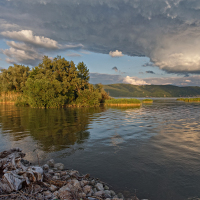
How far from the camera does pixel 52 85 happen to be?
56.6 m

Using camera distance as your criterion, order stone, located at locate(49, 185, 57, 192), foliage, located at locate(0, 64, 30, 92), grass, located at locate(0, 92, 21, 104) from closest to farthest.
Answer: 1. stone, located at locate(49, 185, 57, 192)
2. grass, located at locate(0, 92, 21, 104)
3. foliage, located at locate(0, 64, 30, 92)

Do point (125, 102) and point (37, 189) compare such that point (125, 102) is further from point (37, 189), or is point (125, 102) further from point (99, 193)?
point (37, 189)

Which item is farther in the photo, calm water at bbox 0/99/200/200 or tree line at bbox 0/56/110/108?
tree line at bbox 0/56/110/108

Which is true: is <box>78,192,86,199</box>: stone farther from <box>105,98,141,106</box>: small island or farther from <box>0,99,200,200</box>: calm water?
<box>105,98,141,106</box>: small island

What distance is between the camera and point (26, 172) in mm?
6410

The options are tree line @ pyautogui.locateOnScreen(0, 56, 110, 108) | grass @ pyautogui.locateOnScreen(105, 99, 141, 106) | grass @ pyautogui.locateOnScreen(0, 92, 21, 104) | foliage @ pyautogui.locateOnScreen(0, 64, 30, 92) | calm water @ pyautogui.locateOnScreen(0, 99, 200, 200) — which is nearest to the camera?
calm water @ pyautogui.locateOnScreen(0, 99, 200, 200)

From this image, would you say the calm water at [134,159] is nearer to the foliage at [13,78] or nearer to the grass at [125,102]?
the grass at [125,102]

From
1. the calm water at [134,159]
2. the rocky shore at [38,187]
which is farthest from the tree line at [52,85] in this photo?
the rocky shore at [38,187]

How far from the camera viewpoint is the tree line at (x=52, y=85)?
5406cm

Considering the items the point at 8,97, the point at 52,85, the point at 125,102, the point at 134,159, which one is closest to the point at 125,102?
Result: the point at 125,102

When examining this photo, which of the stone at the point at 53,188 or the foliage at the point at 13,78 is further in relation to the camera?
the foliage at the point at 13,78

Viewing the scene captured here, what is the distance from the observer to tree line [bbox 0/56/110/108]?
54.1m

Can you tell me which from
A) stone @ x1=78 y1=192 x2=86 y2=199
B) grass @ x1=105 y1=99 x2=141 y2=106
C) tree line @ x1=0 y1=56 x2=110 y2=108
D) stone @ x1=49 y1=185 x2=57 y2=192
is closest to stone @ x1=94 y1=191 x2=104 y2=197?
stone @ x1=78 y1=192 x2=86 y2=199

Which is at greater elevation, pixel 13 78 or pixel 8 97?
pixel 13 78
